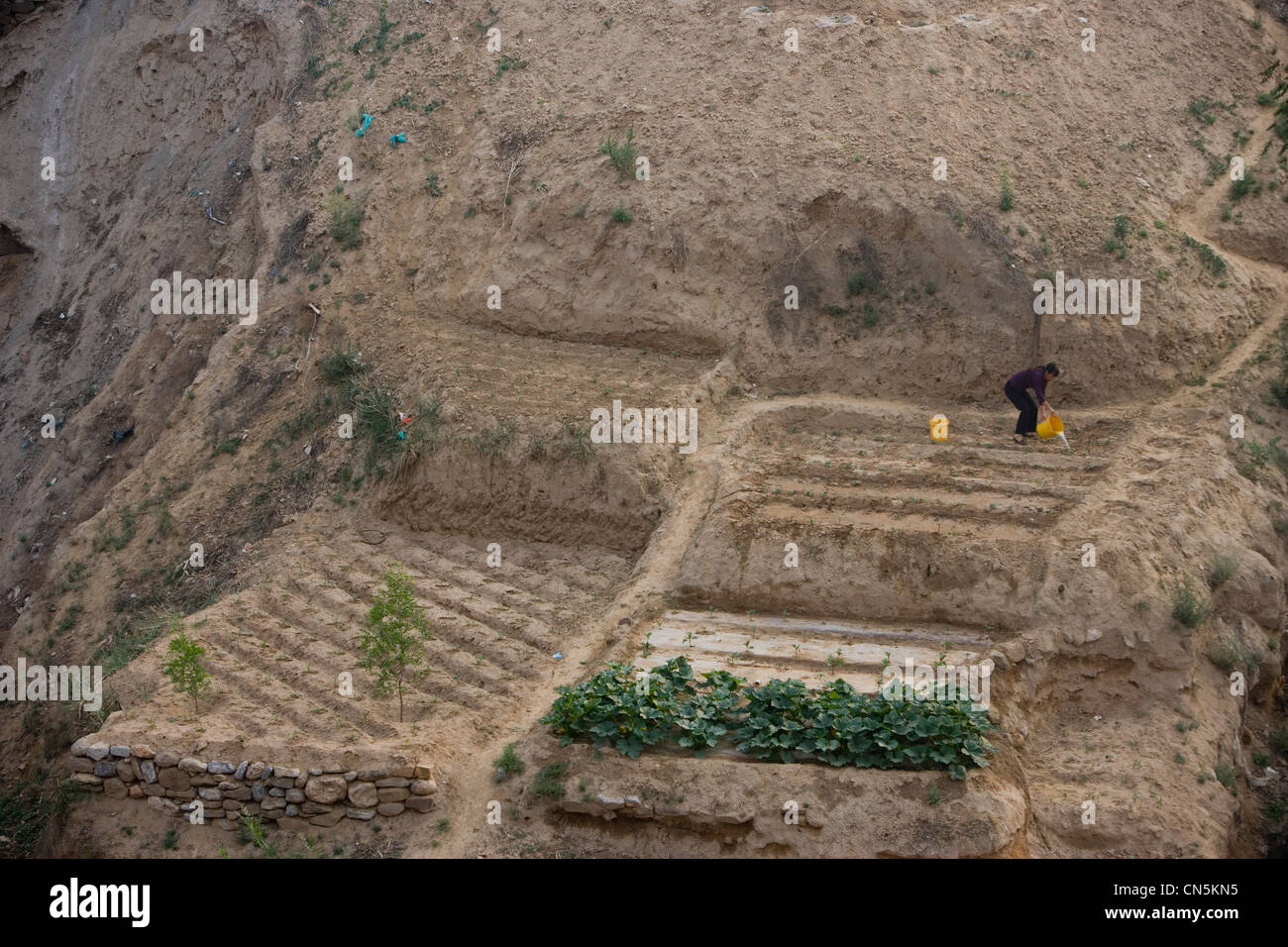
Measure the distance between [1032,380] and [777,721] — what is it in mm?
5136

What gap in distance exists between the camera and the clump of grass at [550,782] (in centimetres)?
1027

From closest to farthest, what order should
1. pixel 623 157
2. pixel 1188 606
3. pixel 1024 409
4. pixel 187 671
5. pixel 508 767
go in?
pixel 508 767, pixel 1188 606, pixel 187 671, pixel 1024 409, pixel 623 157

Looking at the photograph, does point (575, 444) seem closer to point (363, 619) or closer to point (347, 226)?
point (363, 619)

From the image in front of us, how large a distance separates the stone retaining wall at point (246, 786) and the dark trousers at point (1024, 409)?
7015 millimetres

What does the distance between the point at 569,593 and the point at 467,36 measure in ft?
31.6

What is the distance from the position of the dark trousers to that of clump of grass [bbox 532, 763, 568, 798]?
6.23m

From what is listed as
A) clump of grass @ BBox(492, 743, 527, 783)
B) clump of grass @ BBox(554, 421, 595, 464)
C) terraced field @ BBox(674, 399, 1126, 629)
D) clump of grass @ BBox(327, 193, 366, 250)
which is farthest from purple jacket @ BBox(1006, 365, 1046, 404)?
clump of grass @ BBox(327, 193, 366, 250)

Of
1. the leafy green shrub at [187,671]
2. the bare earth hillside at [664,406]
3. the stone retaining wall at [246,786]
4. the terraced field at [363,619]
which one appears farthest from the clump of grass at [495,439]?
the stone retaining wall at [246,786]

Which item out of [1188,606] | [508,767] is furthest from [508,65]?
[1188,606]

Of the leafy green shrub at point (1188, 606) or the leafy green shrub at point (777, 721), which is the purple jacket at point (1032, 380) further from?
the leafy green shrub at point (777, 721)

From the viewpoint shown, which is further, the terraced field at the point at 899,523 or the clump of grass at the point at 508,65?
the clump of grass at the point at 508,65

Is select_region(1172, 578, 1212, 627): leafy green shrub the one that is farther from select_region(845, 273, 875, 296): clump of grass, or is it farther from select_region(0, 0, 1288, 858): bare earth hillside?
select_region(845, 273, 875, 296): clump of grass

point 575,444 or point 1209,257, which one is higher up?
point 1209,257

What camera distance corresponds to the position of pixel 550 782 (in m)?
10.3
